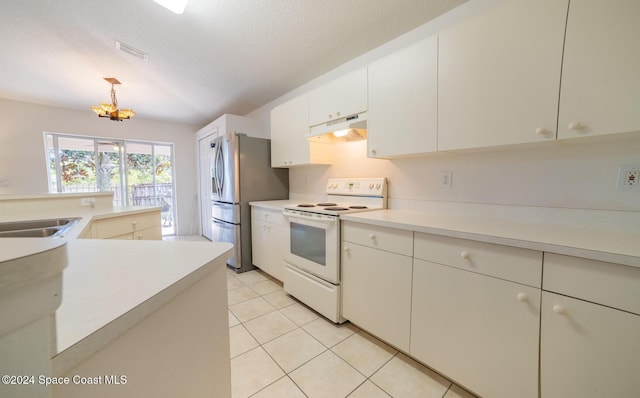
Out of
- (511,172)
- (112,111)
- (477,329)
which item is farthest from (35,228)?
(511,172)

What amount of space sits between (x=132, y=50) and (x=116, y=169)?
3.02 metres

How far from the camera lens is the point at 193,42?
2201 millimetres

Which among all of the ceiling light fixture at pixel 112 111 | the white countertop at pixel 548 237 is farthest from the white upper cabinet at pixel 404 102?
the ceiling light fixture at pixel 112 111

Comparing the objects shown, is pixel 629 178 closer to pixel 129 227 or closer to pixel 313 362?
pixel 313 362

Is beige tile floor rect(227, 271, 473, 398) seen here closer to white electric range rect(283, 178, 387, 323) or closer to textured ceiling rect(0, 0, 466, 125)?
white electric range rect(283, 178, 387, 323)

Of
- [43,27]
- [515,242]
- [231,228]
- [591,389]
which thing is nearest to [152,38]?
[43,27]

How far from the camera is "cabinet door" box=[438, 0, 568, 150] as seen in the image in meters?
1.10

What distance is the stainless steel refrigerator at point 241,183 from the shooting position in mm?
2854

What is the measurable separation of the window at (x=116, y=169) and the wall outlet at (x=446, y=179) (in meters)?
4.77

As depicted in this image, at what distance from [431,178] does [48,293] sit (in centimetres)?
197

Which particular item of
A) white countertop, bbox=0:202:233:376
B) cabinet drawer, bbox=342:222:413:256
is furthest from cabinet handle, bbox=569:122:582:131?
white countertop, bbox=0:202:233:376

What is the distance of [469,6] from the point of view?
1584 millimetres

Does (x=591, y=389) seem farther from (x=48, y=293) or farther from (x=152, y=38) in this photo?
(x=152, y=38)

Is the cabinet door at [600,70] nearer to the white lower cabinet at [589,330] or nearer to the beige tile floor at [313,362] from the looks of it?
the white lower cabinet at [589,330]
